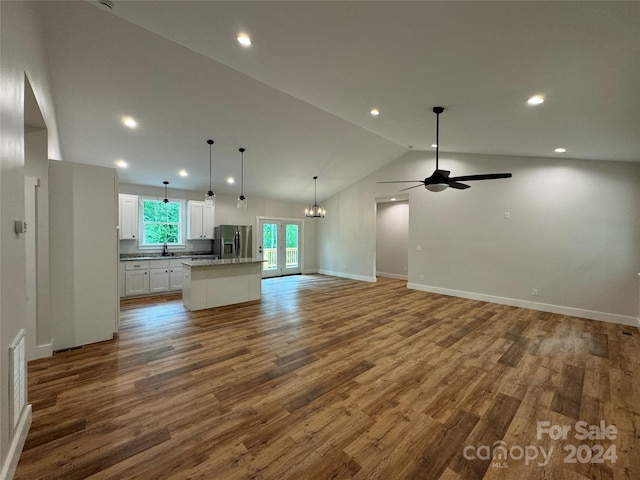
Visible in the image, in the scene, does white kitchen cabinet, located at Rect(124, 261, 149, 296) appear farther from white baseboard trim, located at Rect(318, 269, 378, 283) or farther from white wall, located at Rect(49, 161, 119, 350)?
white baseboard trim, located at Rect(318, 269, 378, 283)

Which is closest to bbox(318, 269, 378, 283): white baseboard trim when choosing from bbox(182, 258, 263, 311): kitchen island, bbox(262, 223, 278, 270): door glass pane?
bbox(262, 223, 278, 270): door glass pane

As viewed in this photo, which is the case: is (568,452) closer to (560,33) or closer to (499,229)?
(560,33)

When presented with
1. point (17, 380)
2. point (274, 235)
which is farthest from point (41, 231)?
point (274, 235)

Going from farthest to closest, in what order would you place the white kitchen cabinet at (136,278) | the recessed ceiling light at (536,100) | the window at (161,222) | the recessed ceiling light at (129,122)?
the window at (161,222) < the white kitchen cabinet at (136,278) < the recessed ceiling light at (129,122) < the recessed ceiling light at (536,100)

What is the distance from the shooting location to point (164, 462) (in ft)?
5.63

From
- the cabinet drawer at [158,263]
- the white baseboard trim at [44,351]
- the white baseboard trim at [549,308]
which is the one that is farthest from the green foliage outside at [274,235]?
A: the white baseboard trim at [44,351]

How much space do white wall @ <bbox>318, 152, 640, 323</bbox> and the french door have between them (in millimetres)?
4121

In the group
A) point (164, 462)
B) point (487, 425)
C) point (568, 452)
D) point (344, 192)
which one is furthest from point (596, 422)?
point (344, 192)

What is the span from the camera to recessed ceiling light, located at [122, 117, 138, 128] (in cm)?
436

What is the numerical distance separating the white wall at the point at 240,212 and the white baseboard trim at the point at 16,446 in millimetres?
5316

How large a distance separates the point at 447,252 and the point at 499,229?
4.10ft

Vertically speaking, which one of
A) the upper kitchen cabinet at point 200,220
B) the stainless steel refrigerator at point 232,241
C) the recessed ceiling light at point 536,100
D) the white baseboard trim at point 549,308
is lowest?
the white baseboard trim at point 549,308

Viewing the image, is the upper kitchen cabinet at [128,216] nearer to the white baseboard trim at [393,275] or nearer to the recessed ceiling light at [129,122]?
the recessed ceiling light at [129,122]

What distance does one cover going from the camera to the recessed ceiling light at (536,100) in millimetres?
2843
